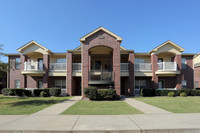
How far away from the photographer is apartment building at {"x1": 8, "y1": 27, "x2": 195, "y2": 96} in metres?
15.8

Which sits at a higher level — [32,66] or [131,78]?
[32,66]

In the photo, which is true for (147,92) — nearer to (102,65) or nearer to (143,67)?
(143,67)

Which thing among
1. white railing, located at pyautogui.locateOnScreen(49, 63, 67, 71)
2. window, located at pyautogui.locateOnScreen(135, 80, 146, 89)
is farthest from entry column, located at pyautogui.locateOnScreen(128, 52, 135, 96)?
white railing, located at pyautogui.locateOnScreen(49, 63, 67, 71)

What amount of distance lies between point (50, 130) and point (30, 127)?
0.99m

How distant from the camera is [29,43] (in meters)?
19.7

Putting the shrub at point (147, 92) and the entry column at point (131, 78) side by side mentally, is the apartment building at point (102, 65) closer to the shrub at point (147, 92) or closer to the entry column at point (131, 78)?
the entry column at point (131, 78)

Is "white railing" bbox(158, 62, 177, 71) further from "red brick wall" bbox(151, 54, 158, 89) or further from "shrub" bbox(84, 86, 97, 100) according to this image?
"shrub" bbox(84, 86, 97, 100)

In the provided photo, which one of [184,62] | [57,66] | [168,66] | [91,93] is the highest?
[184,62]

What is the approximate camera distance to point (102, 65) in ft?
72.6

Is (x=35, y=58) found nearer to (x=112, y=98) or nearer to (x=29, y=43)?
(x=29, y=43)

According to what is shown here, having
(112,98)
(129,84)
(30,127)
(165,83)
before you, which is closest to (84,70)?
(112,98)

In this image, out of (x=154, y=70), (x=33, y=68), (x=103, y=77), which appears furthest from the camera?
(x=33, y=68)

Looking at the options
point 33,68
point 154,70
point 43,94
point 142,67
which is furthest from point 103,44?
point 33,68

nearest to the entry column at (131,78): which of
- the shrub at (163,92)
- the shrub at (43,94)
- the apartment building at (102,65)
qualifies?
the apartment building at (102,65)
